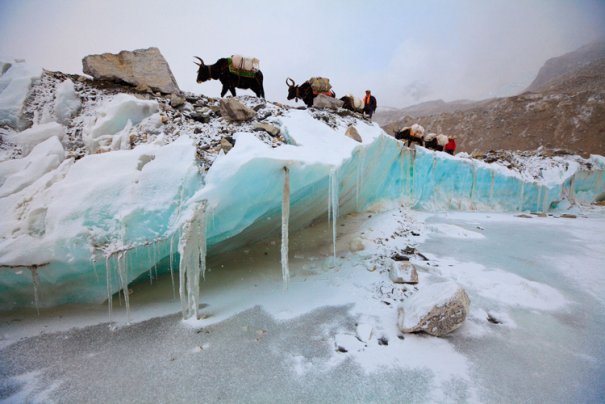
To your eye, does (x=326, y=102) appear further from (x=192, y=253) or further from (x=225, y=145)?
(x=192, y=253)

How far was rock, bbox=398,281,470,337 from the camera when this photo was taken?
279 cm

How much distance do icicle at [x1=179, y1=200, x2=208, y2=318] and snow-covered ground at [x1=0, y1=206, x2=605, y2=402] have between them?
0.24 m

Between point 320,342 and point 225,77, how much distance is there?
6.99 meters

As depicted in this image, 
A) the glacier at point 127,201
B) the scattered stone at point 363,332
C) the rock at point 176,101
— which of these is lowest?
the scattered stone at point 363,332

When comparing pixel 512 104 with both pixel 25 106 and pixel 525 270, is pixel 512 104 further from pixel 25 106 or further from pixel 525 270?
pixel 25 106

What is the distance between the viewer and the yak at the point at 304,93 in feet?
A: 28.7

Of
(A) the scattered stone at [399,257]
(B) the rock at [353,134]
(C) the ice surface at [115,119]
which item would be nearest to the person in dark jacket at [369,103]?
(B) the rock at [353,134]

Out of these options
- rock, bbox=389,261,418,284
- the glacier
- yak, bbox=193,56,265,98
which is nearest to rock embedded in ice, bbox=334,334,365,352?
the glacier

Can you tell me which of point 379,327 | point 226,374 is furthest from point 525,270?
point 226,374

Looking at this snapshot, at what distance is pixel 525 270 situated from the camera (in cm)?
452

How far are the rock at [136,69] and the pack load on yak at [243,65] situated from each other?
7.15 feet

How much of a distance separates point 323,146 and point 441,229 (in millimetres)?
4388

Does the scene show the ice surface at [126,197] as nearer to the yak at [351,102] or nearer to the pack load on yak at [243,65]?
the pack load on yak at [243,65]

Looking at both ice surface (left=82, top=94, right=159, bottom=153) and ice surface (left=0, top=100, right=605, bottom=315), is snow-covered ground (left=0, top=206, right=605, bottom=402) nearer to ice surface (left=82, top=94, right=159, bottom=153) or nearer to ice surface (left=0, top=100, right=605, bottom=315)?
ice surface (left=0, top=100, right=605, bottom=315)
